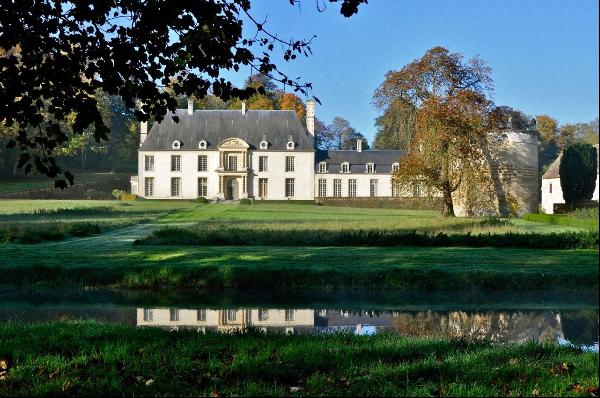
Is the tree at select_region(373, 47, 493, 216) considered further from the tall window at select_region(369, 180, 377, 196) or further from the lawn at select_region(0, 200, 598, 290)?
the tall window at select_region(369, 180, 377, 196)

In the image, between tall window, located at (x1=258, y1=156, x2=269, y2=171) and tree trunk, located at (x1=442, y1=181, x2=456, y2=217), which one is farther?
tall window, located at (x1=258, y1=156, x2=269, y2=171)

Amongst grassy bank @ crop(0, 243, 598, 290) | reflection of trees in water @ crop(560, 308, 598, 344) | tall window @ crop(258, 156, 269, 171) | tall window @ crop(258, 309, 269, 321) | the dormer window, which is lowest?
tall window @ crop(258, 309, 269, 321)

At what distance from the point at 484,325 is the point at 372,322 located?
1278 millimetres

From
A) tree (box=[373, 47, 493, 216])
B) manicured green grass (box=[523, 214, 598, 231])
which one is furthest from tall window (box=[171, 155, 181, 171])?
manicured green grass (box=[523, 214, 598, 231])

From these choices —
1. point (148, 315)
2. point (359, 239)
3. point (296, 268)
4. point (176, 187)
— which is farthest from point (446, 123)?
point (176, 187)

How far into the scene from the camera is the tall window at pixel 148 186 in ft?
169

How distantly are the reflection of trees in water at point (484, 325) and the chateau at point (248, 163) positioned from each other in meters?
44.2

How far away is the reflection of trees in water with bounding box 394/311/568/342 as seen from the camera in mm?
6676

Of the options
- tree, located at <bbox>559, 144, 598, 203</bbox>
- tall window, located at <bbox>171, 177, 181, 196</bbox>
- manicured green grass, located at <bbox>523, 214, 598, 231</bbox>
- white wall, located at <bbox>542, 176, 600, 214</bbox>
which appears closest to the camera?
manicured green grass, located at <bbox>523, 214, 598, 231</bbox>

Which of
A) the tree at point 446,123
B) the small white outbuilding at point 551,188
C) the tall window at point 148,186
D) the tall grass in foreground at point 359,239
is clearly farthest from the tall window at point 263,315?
the tall window at point 148,186

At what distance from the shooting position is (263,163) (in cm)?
5222

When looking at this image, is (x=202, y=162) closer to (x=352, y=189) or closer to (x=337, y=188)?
(x=337, y=188)

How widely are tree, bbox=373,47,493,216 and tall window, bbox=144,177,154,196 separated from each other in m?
26.8

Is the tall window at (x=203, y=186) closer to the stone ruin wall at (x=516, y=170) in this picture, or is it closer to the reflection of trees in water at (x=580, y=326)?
the stone ruin wall at (x=516, y=170)
